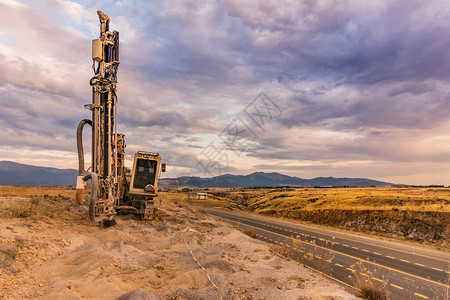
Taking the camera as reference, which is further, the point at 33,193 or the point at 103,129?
the point at 33,193

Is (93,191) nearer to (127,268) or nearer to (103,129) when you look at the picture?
(103,129)

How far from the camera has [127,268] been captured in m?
8.63

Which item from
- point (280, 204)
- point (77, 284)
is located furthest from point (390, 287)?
point (280, 204)

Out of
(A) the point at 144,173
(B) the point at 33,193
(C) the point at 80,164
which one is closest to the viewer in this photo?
(C) the point at 80,164

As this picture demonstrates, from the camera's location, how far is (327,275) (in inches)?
460

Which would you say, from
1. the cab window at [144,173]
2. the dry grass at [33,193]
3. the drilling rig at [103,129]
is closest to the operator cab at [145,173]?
the cab window at [144,173]

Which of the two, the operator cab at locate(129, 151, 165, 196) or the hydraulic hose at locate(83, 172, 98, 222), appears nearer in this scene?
the hydraulic hose at locate(83, 172, 98, 222)

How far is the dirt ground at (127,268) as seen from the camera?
21.6ft

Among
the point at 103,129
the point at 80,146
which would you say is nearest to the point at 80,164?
the point at 80,146

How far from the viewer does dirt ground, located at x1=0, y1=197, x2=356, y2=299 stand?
660 centimetres

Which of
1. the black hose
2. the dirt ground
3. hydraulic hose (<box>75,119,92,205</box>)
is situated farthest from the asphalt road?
the black hose

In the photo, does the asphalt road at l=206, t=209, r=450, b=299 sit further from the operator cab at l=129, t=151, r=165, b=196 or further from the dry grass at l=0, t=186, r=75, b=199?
the dry grass at l=0, t=186, r=75, b=199

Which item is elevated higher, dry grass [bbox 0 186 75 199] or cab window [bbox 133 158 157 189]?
cab window [bbox 133 158 157 189]

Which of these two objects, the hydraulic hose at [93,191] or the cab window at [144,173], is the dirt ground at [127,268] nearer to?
the hydraulic hose at [93,191]
